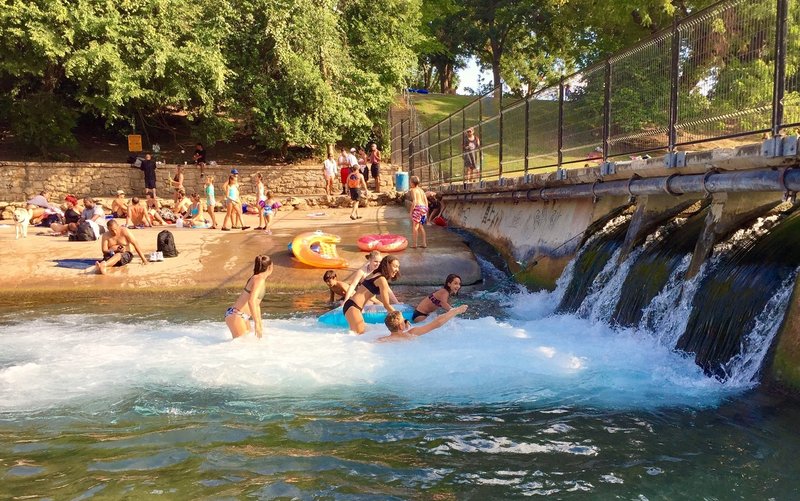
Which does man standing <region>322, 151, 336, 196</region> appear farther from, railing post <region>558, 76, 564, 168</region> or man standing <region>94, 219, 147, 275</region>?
railing post <region>558, 76, 564, 168</region>

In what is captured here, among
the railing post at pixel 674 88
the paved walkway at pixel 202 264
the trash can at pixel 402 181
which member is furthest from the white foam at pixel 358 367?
the trash can at pixel 402 181

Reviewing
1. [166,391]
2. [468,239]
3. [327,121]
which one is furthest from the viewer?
[327,121]

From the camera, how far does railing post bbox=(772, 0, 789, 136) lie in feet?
20.6

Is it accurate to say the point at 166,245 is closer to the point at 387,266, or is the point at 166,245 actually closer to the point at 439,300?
the point at 387,266

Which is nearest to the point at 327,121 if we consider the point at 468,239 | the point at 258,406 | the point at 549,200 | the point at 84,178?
the point at 84,178

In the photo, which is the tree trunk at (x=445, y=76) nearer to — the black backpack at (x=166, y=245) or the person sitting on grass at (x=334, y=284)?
the black backpack at (x=166, y=245)

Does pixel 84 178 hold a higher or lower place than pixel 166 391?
higher

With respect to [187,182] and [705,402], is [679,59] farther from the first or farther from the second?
[187,182]

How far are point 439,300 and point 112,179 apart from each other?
60.2 ft

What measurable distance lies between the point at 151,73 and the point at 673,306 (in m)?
20.5

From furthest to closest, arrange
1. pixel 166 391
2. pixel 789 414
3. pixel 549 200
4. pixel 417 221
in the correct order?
pixel 417 221
pixel 549 200
pixel 166 391
pixel 789 414

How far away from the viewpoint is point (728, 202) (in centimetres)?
768

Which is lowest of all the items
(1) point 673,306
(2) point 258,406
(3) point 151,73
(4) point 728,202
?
(2) point 258,406

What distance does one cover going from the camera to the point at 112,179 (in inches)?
960
